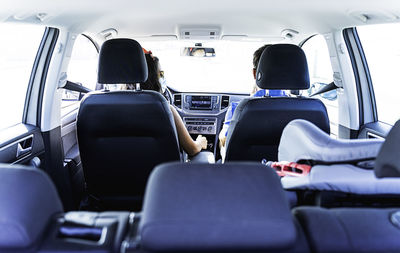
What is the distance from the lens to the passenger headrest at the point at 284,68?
257cm

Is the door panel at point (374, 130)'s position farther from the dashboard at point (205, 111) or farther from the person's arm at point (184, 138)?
the dashboard at point (205, 111)

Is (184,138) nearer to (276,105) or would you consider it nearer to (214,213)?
(276,105)

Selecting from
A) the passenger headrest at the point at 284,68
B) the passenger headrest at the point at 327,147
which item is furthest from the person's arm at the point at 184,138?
the passenger headrest at the point at 327,147

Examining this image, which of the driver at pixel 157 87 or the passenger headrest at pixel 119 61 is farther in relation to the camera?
the driver at pixel 157 87

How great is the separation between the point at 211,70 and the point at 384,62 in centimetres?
295

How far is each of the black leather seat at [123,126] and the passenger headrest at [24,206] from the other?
1629 millimetres

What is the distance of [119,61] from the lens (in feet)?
8.33

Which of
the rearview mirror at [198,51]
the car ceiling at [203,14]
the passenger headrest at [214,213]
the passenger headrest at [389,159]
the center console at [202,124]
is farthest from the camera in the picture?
the center console at [202,124]

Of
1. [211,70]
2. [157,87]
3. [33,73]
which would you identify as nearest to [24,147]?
[33,73]

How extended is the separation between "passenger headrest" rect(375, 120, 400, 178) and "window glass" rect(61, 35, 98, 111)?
316cm

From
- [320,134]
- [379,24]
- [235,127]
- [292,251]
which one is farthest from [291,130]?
[379,24]

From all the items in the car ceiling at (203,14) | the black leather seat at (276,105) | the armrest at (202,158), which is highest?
the car ceiling at (203,14)

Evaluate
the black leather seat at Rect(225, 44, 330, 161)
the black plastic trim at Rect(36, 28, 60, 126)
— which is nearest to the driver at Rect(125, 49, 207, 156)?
the black leather seat at Rect(225, 44, 330, 161)

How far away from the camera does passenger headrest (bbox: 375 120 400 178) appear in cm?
90
